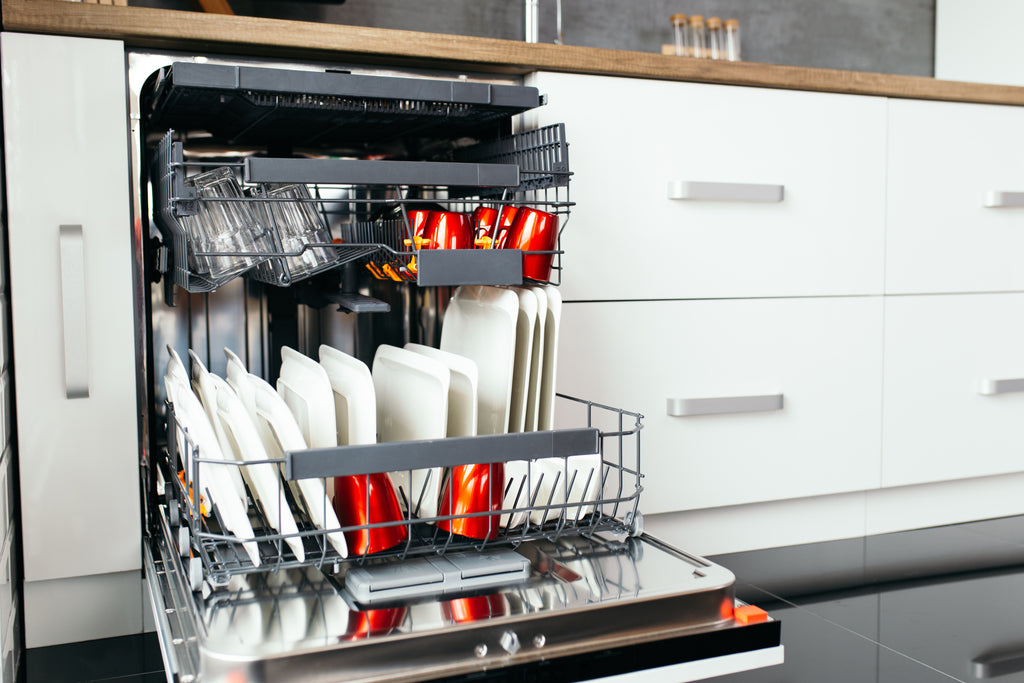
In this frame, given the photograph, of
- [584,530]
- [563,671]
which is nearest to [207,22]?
[584,530]

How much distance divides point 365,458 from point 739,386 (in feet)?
2.77

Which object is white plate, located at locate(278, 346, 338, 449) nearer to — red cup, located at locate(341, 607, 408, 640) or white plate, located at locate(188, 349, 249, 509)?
white plate, located at locate(188, 349, 249, 509)

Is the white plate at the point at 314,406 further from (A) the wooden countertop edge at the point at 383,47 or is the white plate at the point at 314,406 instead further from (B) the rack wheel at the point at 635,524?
(A) the wooden countertop edge at the point at 383,47

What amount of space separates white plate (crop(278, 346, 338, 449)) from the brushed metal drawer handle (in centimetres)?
62

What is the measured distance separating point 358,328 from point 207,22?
47 centimetres

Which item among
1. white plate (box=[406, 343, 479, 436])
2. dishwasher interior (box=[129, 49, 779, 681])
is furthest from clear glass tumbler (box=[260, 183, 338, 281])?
white plate (box=[406, 343, 479, 436])

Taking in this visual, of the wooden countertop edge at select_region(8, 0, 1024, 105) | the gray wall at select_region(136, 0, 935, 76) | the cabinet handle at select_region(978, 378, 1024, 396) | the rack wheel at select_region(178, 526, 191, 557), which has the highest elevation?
the gray wall at select_region(136, 0, 935, 76)

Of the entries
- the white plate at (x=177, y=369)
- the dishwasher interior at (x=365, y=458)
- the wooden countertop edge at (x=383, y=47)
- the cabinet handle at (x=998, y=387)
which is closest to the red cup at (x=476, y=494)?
the dishwasher interior at (x=365, y=458)

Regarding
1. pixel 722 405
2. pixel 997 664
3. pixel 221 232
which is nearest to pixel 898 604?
pixel 997 664

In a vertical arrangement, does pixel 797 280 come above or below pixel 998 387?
above

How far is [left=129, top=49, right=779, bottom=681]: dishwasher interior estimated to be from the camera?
0.74m

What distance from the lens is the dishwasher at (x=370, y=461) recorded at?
0.74 metres

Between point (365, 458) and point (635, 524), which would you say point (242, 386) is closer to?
point (365, 458)

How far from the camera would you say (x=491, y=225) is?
1.15 meters
